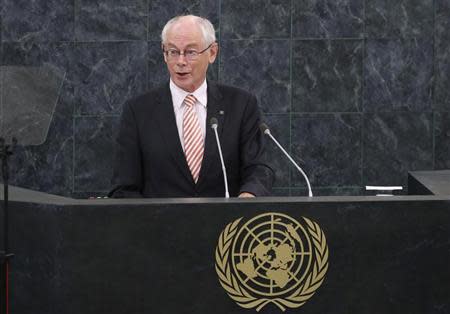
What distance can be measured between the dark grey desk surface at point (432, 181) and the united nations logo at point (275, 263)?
0.73m

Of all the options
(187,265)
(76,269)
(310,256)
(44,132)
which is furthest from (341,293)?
(44,132)

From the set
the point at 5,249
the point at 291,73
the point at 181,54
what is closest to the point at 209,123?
the point at 181,54

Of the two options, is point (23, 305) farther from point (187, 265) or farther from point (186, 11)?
point (186, 11)

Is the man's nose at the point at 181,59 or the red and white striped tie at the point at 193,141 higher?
the man's nose at the point at 181,59

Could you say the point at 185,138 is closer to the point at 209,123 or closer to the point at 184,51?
the point at 209,123

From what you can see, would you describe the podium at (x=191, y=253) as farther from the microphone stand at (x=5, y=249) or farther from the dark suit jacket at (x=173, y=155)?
the dark suit jacket at (x=173, y=155)

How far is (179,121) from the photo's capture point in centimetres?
448

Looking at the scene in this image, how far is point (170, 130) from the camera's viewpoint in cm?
442

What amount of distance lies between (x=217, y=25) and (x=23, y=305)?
15.5 ft

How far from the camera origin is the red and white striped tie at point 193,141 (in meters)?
4.37

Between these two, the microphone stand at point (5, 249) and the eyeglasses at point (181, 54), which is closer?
the microphone stand at point (5, 249)

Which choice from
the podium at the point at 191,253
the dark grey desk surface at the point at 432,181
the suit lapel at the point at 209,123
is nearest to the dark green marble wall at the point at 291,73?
the dark grey desk surface at the point at 432,181

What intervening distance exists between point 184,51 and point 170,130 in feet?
1.14

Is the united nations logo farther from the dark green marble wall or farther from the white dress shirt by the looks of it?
the dark green marble wall
